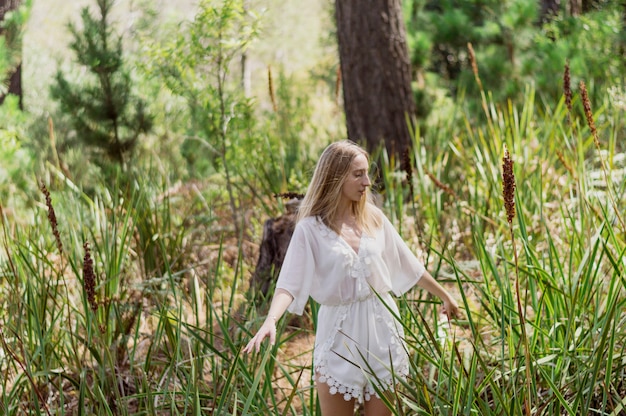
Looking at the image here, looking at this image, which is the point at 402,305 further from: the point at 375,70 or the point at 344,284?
the point at 375,70

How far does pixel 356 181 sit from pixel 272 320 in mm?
649

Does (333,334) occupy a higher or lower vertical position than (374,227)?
lower

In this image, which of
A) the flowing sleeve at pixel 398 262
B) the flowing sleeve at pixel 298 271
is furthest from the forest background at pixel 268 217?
the flowing sleeve at pixel 298 271

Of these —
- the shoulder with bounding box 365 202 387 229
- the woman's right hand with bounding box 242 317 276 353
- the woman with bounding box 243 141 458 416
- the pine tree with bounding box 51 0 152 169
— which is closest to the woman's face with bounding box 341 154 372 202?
the woman with bounding box 243 141 458 416

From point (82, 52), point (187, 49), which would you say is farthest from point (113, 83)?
point (187, 49)

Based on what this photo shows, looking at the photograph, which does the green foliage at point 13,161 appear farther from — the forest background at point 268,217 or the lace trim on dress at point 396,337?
the lace trim on dress at point 396,337

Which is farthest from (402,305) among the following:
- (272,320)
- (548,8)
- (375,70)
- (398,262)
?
(548,8)

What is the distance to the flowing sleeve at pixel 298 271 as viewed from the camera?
308cm

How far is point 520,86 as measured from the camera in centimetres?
866

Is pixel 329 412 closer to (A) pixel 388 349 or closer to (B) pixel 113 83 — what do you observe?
(A) pixel 388 349

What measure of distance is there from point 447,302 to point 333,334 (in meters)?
0.46

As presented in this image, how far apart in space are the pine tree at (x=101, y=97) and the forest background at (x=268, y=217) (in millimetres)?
23

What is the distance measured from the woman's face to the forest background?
0.33m

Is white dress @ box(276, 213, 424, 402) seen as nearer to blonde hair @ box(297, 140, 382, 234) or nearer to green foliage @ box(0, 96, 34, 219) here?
blonde hair @ box(297, 140, 382, 234)
